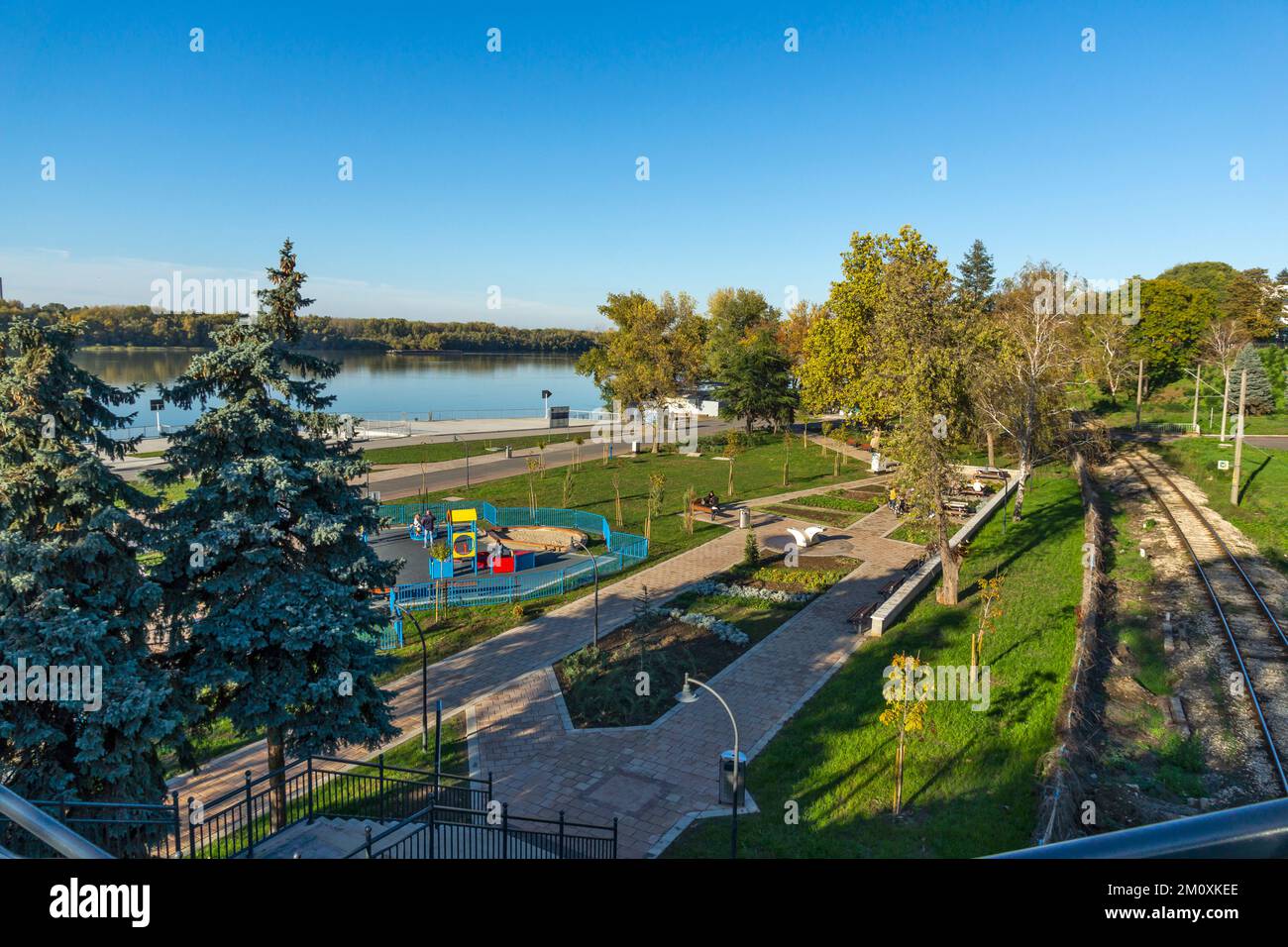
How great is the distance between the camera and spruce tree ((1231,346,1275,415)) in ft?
193

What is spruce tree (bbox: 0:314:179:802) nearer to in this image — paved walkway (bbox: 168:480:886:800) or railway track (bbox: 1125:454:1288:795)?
paved walkway (bbox: 168:480:886:800)

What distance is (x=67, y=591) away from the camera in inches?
446

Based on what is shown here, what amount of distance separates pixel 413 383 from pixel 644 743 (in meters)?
117

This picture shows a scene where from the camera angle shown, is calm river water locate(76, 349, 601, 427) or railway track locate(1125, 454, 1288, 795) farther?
calm river water locate(76, 349, 601, 427)

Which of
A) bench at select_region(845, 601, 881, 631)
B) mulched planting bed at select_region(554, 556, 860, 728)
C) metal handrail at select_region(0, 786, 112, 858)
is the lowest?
mulched planting bed at select_region(554, 556, 860, 728)

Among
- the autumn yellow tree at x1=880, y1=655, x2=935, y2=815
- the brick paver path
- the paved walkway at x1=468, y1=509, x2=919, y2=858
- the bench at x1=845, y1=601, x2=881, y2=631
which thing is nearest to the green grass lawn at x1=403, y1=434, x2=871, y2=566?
the brick paver path

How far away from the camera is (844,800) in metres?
13.6

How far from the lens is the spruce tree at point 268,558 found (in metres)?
12.6

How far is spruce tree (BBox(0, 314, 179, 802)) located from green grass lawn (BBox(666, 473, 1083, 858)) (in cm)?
812

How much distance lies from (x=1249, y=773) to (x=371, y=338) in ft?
632

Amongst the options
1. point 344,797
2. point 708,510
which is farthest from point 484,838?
point 708,510
